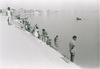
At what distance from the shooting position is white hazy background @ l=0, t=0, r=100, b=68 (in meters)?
9.34

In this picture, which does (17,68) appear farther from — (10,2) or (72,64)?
(10,2)

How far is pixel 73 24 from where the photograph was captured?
14445 millimetres

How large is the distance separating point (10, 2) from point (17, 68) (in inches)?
128

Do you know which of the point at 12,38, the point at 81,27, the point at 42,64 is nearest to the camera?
the point at 42,64

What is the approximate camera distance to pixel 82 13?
626 inches

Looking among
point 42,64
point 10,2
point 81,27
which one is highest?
point 10,2

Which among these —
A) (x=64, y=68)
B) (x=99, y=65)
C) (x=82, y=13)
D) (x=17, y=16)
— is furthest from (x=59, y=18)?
(x=64, y=68)

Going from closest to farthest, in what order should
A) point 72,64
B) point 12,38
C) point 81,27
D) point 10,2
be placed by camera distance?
point 72,64 < point 12,38 < point 10,2 < point 81,27

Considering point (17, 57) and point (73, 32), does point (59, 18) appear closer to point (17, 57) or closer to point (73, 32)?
point (73, 32)

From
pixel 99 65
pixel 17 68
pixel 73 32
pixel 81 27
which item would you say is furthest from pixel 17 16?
pixel 17 68

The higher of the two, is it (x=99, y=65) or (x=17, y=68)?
(x=17, y=68)

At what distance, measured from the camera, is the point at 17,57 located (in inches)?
279

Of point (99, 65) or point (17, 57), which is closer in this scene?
point (17, 57)

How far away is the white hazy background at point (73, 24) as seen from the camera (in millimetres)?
9344
